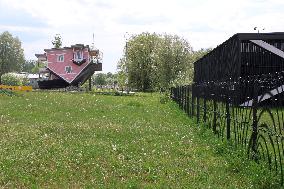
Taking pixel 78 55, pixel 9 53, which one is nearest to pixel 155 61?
pixel 78 55

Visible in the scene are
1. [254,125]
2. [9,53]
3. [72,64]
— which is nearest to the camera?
[254,125]

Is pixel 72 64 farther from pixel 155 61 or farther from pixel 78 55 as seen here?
pixel 155 61

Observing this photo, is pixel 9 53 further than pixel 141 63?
Yes

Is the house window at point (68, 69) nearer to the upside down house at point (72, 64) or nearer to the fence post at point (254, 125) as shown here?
the upside down house at point (72, 64)

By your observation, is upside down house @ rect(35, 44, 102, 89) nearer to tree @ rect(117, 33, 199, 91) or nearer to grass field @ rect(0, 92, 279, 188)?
tree @ rect(117, 33, 199, 91)

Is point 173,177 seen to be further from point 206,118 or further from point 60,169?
point 206,118

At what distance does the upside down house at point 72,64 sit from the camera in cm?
8950

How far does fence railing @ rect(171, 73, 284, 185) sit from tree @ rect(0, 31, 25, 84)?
11898cm

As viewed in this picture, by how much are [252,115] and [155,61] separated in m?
80.8

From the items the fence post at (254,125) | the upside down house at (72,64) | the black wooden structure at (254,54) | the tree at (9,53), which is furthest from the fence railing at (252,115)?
the tree at (9,53)

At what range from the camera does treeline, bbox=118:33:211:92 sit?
9138 cm

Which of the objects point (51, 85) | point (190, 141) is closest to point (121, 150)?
point (190, 141)

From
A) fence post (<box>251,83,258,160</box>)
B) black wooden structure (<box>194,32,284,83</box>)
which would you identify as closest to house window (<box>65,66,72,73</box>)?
black wooden structure (<box>194,32,284,83</box>)

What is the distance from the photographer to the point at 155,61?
91.6 m
